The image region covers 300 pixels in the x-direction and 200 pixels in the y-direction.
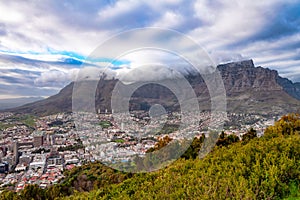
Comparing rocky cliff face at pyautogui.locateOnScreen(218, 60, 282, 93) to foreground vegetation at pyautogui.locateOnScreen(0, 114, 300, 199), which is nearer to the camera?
foreground vegetation at pyautogui.locateOnScreen(0, 114, 300, 199)

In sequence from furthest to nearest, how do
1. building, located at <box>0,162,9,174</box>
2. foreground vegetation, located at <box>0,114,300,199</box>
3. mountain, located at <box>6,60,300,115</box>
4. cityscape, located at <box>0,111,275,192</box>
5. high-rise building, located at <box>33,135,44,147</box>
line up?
mountain, located at <box>6,60,300,115</box>, high-rise building, located at <box>33,135,44,147</box>, building, located at <box>0,162,9,174</box>, cityscape, located at <box>0,111,275,192</box>, foreground vegetation, located at <box>0,114,300,199</box>

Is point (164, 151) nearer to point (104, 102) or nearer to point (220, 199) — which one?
point (104, 102)

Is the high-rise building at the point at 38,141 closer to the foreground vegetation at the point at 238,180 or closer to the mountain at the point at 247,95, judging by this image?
the mountain at the point at 247,95

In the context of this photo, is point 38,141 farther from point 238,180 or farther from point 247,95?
point 247,95

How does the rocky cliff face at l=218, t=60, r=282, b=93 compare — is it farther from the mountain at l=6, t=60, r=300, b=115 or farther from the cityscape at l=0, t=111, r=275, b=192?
the cityscape at l=0, t=111, r=275, b=192

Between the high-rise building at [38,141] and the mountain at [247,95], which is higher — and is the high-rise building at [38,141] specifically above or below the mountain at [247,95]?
below

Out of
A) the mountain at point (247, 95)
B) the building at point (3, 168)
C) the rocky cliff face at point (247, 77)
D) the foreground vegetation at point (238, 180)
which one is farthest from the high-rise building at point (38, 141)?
the rocky cliff face at point (247, 77)

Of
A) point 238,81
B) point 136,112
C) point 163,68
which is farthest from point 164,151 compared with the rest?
point 238,81

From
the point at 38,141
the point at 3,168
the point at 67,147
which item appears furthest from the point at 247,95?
the point at 3,168

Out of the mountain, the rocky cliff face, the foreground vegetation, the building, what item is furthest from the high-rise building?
the rocky cliff face

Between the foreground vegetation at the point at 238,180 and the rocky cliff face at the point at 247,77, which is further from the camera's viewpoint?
the rocky cliff face at the point at 247,77

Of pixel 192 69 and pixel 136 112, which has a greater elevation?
pixel 192 69
